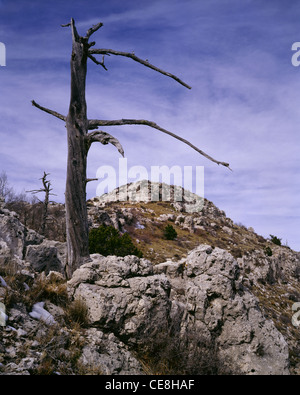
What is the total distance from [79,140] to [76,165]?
0.64 metres

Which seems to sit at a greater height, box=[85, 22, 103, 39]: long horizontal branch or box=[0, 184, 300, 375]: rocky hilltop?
box=[85, 22, 103, 39]: long horizontal branch

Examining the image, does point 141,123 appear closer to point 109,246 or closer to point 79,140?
point 79,140

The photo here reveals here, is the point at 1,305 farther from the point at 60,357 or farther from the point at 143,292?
the point at 143,292

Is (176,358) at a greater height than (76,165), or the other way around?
(76,165)

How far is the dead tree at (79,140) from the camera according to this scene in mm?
7512

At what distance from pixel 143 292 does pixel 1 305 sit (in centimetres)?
248

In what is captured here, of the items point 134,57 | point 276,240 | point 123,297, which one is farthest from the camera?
point 276,240

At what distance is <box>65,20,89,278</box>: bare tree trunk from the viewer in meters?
7.55

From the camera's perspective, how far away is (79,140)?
780 cm

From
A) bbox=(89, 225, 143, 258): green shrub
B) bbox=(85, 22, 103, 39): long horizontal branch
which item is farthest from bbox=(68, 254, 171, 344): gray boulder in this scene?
bbox=(89, 225, 143, 258): green shrub

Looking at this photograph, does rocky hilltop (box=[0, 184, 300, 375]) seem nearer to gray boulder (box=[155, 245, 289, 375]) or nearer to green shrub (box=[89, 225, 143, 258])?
gray boulder (box=[155, 245, 289, 375])

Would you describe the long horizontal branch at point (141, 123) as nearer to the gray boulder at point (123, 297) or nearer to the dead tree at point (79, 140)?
the dead tree at point (79, 140)

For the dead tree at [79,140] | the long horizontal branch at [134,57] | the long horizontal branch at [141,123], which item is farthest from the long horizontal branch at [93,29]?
the long horizontal branch at [141,123]

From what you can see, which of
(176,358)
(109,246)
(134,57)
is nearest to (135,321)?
(176,358)
